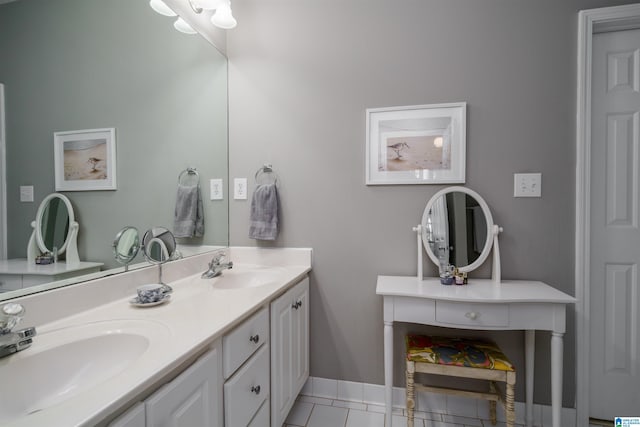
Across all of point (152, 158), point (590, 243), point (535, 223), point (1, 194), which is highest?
point (152, 158)

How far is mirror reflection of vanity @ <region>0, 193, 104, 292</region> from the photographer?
820 millimetres

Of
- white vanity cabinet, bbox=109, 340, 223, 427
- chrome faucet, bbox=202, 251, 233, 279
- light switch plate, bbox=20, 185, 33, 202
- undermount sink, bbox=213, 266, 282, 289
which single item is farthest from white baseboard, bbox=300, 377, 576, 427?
light switch plate, bbox=20, 185, 33, 202

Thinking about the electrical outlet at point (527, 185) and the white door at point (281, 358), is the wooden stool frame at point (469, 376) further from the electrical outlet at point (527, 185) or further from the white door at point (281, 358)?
the electrical outlet at point (527, 185)

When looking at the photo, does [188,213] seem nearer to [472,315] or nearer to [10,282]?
[10,282]

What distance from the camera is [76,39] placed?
3.18 feet

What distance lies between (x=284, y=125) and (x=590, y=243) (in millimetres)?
1766

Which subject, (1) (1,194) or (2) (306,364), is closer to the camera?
(1) (1,194)

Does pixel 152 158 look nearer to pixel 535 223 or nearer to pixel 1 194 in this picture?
pixel 1 194

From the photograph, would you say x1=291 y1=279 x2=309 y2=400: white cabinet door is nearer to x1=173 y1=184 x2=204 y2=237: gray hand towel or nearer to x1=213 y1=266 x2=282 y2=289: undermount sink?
x1=213 y1=266 x2=282 y2=289: undermount sink

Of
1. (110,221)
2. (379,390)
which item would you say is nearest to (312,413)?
(379,390)

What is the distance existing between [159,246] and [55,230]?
40cm

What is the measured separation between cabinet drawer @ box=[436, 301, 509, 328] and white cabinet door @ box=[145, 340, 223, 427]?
37.4 inches

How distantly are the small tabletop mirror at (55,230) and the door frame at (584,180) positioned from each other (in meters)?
2.17

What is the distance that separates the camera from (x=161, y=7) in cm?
132
